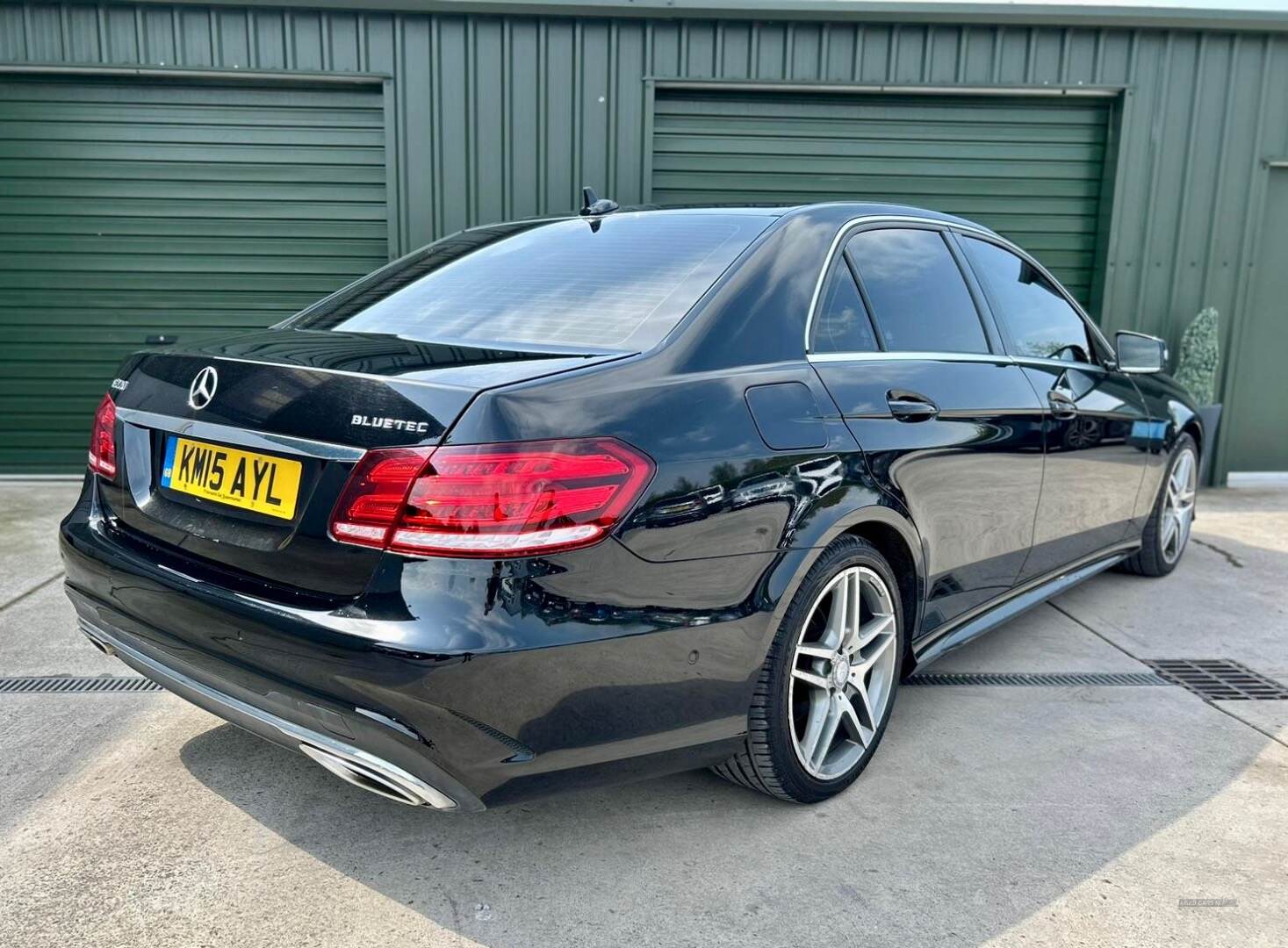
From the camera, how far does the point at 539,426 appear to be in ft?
6.00

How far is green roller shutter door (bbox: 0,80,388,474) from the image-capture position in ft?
22.2

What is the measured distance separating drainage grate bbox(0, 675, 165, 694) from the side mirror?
153 inches

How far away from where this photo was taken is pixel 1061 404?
11.4 feet

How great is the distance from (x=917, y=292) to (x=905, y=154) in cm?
465

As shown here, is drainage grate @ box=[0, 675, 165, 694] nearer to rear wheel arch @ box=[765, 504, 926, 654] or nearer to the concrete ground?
the concrete ground

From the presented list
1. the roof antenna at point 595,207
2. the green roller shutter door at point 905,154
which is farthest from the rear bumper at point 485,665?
the green roller shutter door at point 905,154

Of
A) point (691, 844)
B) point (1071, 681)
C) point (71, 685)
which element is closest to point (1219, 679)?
point (1071, 681)

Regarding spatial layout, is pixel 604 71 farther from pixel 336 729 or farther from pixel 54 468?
pixel 336 729

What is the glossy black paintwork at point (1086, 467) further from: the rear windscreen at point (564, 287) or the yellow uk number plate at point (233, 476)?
the yellow uk number plate at point (233, 476)

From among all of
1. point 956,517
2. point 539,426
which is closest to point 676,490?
point 539,426

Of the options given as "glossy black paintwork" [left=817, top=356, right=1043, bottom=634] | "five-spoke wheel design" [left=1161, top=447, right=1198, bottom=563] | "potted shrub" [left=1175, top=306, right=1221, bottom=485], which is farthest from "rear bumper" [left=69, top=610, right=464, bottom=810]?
"potted shrub" [left=1175, top=306, right=1221, bottom=485]

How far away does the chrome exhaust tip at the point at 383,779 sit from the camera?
1859mm

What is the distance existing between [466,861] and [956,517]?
1669 millimetres

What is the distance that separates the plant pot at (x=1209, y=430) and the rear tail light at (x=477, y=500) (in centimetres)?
538
